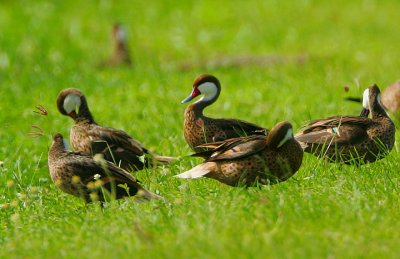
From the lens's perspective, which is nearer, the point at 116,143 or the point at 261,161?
the point at 261,161

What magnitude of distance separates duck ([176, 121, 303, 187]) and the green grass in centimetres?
11

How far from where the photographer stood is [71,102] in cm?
912

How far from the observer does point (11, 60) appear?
52.0 feet

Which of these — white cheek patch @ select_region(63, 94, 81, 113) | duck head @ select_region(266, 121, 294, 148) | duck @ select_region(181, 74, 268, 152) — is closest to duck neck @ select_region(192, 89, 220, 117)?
duck @ select_region(181, 74, 268, 152)

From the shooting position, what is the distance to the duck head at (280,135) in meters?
7.33

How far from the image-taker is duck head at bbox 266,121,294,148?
733cm

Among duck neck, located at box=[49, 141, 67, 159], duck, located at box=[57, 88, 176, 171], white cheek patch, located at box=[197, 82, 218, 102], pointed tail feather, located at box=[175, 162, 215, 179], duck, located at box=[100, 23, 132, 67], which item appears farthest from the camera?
duck, located at box=[100, 23, 132, 67]

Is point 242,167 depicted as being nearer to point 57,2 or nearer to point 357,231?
point 357,231

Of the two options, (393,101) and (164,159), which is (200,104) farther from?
(393,101)

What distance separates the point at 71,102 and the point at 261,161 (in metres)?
2.48

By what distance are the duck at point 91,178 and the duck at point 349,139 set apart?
1641 millimetres

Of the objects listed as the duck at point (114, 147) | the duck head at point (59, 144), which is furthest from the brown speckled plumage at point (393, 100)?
the duck head at point (59, 144)

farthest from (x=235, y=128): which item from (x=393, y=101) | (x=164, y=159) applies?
(x=393, y=101)

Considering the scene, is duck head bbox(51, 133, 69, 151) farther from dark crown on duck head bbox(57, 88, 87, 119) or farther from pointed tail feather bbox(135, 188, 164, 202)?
dark crown on duck head bbox(57, 88, 87, 119)
